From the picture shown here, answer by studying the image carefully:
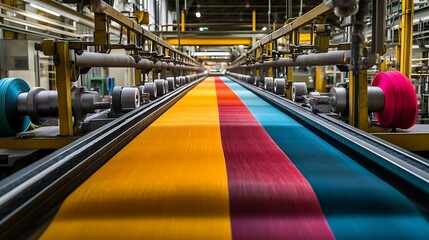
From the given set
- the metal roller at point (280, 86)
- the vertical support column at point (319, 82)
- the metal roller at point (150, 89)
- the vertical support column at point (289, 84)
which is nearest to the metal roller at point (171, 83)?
the metal roller at point (150, 89)

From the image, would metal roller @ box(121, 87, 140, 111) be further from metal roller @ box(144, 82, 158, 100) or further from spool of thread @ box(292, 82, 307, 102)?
spool of thread @ box(292, 82, 307, 102)

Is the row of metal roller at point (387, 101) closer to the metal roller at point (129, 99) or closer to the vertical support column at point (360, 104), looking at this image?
the vertical support column at point (360, 104)

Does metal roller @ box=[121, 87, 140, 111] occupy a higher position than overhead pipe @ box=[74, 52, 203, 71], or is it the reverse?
overhead pipe @ box=[74, 52, 203, 71]

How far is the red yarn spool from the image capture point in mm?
2621

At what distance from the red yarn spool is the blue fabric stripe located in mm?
1008

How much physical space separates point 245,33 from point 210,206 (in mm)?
10430

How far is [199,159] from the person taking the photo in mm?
1733

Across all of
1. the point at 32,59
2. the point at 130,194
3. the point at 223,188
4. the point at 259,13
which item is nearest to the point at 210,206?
the point at 223,188

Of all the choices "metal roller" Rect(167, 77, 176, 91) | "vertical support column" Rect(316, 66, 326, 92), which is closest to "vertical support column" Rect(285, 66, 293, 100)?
"metal roller" Rect(167, 77, 176, 91)

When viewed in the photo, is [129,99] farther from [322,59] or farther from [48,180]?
[48,180]

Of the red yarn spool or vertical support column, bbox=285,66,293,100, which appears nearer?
the red yarn spool

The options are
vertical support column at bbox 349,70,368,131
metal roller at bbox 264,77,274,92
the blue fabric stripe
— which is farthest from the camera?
metal roller at bbox 264,77,274,92

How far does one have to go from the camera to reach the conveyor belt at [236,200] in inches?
42.3

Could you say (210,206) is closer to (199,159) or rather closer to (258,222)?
(258,222)
